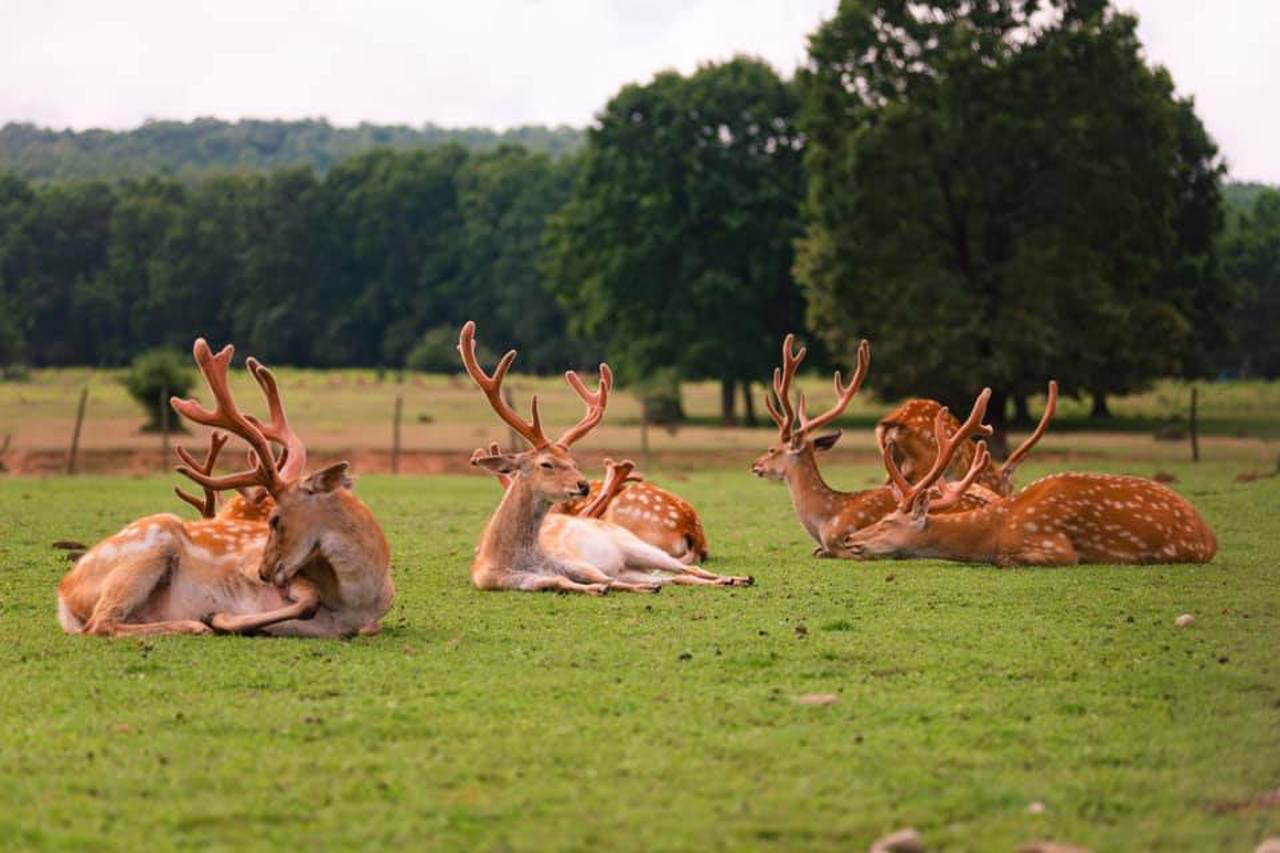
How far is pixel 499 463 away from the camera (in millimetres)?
11078

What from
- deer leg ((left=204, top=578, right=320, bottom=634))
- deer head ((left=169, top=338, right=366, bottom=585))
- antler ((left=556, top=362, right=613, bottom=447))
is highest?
antler ((left=556, top=362, right=613, bottom=447))

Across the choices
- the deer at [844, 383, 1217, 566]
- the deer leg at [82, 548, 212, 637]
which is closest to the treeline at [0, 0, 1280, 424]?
the deer at [844, 383, 1217, 566]

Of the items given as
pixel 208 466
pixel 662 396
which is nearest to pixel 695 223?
pixel 662 396

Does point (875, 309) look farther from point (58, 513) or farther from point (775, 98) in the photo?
point (58, 513)

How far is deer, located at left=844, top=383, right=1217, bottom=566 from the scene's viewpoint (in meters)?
12.6

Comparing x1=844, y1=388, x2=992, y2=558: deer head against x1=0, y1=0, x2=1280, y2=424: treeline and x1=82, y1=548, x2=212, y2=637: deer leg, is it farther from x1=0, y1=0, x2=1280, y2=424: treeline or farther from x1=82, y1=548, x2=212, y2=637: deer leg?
x1=0, y1=0, x2=1280, y2=424: treeline

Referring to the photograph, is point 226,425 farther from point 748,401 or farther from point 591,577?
point 748,401

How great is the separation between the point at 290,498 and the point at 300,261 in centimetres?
8859

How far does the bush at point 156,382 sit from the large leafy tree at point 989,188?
14381mm

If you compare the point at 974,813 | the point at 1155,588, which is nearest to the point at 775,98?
the point at 1155,588

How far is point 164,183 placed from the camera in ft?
322

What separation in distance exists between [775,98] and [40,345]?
153ft

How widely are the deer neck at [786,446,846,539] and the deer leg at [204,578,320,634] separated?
5887mm

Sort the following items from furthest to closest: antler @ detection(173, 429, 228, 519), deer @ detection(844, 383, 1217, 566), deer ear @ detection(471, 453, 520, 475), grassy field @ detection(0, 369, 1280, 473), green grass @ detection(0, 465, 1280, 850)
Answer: grassy field @ detection(0, 369, 1280, 473)
deer @ detection(844, 383, 1217, 566)
deer ear @ detection(471, 453, 520, 475)
antler @ detection(173, 429, 228, 519)
green grass @ detection(0, 465, 1280, 850)
